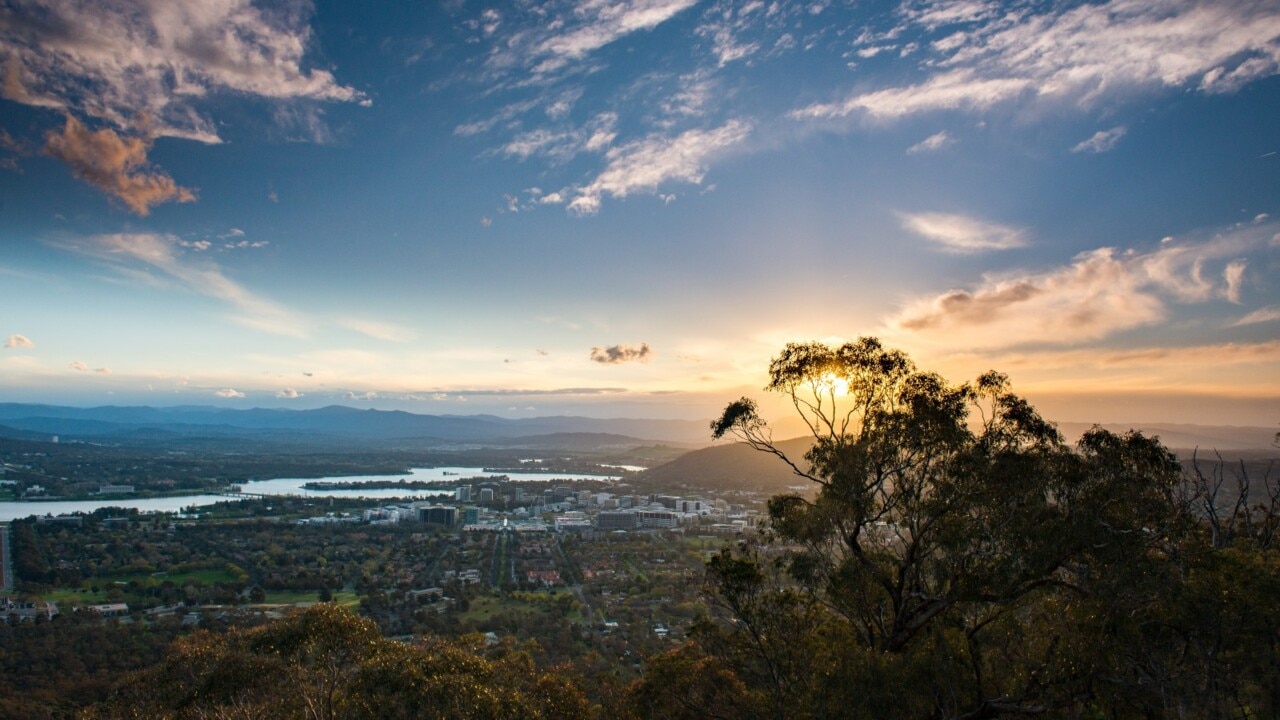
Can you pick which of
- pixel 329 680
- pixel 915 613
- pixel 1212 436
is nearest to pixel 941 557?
pixel 915 613

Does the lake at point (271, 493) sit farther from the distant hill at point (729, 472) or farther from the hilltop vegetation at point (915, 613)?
the hilltop vegetation at point (915, 613)

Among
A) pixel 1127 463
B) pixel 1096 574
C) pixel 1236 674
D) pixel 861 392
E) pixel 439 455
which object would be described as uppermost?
pixel 861 392

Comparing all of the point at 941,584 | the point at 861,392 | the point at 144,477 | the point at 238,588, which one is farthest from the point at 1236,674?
the point at 144,477

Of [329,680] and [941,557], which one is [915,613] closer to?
[941,557]

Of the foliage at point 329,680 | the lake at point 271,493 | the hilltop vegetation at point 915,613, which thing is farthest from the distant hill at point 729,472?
the foliage at point 329,680

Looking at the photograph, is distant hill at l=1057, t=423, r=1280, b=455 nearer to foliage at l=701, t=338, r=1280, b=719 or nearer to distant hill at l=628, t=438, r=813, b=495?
distant hill at l=628, t=438, r=813, b=495

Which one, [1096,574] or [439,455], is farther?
[439,455]

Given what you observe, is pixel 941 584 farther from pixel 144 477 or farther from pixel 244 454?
pixel 244 454
